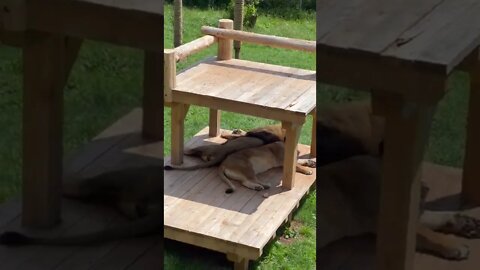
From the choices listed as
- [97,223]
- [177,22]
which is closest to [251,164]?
[177,22]

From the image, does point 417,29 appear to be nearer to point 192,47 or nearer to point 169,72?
point 169,72

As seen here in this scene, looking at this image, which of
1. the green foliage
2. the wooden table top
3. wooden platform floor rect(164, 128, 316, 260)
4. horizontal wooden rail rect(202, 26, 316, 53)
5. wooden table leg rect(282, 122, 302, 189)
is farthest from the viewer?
the green foliage

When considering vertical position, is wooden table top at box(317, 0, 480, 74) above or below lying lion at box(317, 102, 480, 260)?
above

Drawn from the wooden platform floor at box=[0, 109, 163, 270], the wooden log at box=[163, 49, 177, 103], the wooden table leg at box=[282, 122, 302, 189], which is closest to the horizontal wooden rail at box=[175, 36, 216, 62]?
the wooden log at box=[163, 49, 177, 103]

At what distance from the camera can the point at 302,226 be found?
2840 mm

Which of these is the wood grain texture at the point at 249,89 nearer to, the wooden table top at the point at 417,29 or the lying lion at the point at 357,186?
the lying lion at the point at 357,186

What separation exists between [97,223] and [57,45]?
26 cm

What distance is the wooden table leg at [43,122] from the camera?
3.28 ft

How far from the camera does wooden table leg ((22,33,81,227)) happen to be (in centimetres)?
100

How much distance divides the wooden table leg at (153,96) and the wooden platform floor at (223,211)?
1339mm

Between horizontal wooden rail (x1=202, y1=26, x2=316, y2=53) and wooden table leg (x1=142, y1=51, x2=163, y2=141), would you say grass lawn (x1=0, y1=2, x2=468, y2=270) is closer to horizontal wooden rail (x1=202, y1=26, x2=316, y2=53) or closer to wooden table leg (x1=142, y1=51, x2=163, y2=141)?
wooden table leg (x1=142, y1=51, x2=163, y2=141)

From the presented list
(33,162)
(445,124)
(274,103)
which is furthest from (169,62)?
(445,124)

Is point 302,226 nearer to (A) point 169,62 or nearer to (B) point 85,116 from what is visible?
(A) point 169,62

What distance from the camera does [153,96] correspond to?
102cm
